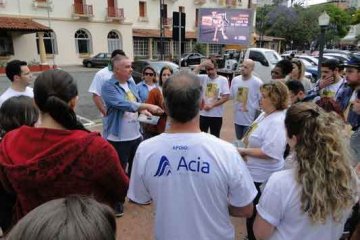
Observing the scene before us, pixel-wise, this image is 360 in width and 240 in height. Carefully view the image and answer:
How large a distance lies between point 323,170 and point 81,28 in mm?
30890

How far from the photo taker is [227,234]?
1828mm

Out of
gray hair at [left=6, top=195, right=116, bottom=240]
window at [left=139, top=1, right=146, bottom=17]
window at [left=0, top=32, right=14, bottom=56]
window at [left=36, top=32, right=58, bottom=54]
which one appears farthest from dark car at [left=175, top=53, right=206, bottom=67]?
gray hair at [left=6, top=195, right=116, bottom=240]

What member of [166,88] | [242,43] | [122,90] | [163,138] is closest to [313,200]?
[163,138]

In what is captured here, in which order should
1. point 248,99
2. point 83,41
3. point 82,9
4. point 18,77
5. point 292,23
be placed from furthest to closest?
point 292,23 → point 83,41 → point 82,9 → point 248,99 → point 18,77

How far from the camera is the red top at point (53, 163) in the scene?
152 centimetres

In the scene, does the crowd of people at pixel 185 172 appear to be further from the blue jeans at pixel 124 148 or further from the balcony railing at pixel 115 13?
the balcony railing at pixel 115 13

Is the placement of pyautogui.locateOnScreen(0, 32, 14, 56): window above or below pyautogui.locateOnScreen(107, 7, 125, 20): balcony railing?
below

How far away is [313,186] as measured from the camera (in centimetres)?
154

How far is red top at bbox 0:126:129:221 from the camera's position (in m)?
1.52

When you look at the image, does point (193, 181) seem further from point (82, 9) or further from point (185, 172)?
point (82, 9)

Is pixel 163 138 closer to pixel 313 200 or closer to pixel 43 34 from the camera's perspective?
pixel 313 200

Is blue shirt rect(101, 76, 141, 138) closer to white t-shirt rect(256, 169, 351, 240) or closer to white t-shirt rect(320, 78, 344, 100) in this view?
white t-shirt rect(256, 169, 351, 240)

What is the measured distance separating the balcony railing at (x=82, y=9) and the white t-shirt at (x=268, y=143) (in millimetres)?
29485

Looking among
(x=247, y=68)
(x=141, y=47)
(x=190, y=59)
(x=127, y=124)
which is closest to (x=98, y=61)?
(x=190, y=59)
